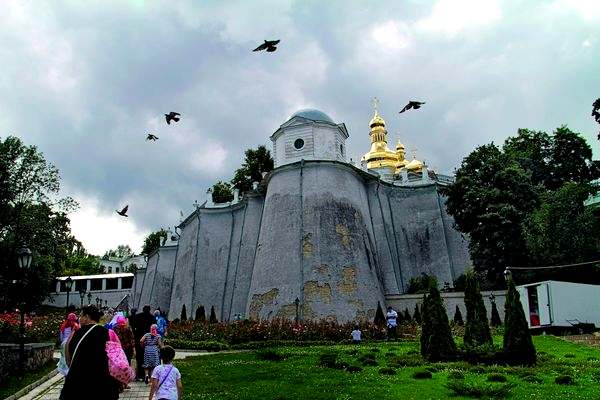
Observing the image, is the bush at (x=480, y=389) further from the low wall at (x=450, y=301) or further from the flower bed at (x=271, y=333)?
the low wall at (x=450, y=301)

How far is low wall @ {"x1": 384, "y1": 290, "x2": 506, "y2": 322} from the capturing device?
30953mm

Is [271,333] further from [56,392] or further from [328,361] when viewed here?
[56,392]

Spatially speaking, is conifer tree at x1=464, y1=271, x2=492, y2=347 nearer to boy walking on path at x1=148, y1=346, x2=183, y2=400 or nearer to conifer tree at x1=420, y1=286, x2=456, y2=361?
conifer tree at x1=420, y1=286, x2=456, y2=361

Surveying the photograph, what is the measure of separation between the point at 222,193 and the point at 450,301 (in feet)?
82.3

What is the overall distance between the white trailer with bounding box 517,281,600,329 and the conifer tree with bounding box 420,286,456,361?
29.2 ft

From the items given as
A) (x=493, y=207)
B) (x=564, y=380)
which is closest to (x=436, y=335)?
(x=564, y=380)

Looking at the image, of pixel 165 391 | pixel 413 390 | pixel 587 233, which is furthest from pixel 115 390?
pixel 587 233

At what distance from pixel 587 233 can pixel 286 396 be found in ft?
74.8

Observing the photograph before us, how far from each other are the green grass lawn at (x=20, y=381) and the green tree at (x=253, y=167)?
34.8 metres

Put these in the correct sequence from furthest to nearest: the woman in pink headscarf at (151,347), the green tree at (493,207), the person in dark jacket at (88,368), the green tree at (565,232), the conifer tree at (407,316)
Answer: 1. the conifer tree at (407,316)
2. the green tree at (493,207)
3. the green tree at (565,232)
4. the woman in pink headscarf at (151,347)
5. the person in dark jacket at (88,368)

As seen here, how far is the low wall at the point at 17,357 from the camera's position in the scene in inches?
529

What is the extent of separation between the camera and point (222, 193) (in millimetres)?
51938

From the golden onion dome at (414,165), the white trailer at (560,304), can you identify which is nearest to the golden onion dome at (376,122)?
the golden onion dome at (414,165)

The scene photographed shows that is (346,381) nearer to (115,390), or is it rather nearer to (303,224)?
(115,390)
